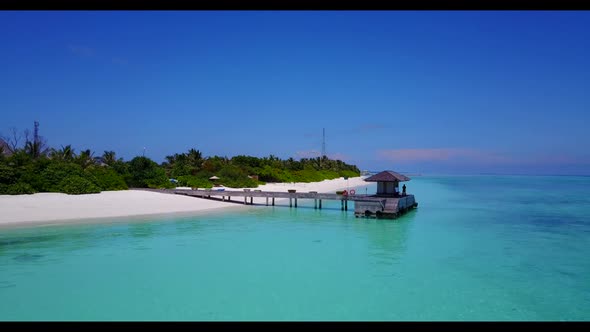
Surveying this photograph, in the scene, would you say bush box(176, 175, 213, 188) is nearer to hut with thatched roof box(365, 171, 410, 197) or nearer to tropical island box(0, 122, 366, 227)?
tropical island box(0, 122, 366, 227)

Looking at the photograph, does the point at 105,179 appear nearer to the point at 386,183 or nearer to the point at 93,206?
the point at 93,206

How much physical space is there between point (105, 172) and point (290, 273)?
2938 centimetres

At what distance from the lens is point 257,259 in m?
16.7

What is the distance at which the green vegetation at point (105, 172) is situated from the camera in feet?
104

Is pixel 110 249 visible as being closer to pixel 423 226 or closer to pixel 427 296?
pixel 427 296

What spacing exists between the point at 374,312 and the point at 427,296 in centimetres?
216

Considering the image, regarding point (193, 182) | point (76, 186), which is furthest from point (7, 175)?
point (193, 182)

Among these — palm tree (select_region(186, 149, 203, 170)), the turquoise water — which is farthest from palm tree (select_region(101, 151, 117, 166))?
the turquoise water

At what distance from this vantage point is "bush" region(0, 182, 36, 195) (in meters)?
29.2

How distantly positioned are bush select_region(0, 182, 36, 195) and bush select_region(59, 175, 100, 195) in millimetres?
2302

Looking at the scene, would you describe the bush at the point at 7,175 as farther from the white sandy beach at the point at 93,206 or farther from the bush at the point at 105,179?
the bush at the point at 105,179

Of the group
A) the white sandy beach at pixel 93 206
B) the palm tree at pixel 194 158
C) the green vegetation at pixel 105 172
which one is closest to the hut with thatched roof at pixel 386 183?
the white sandy beach at pixel 93 206

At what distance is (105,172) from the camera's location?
126ft
